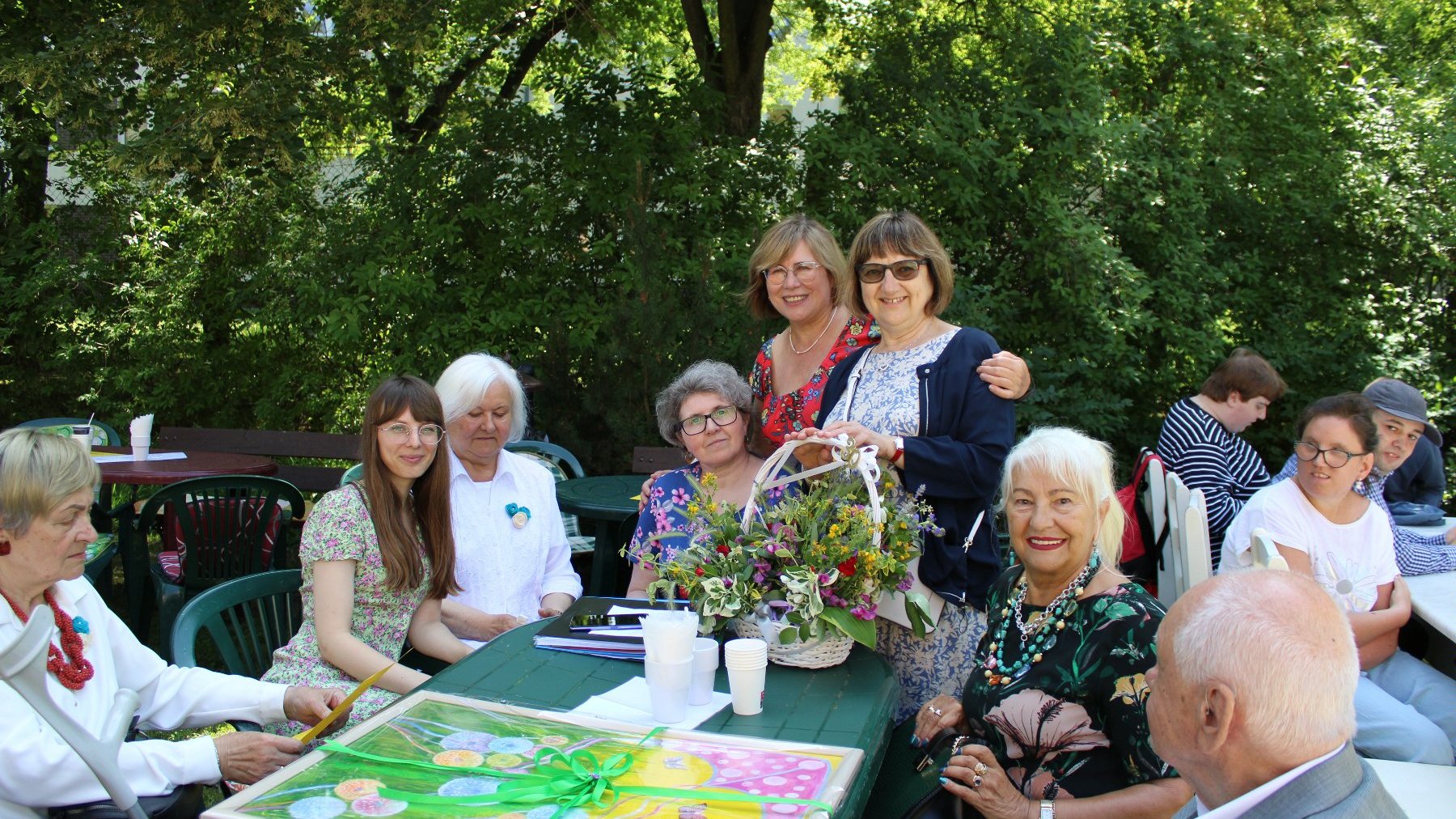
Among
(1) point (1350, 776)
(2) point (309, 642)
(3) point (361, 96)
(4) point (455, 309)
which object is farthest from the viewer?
(3) point (361, 96)

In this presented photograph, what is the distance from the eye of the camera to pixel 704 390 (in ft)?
10.0

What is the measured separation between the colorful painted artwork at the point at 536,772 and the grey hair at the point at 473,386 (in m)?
1.47

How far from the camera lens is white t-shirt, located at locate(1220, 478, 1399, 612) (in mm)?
3494

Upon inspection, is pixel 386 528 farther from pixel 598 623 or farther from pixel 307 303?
pixel 307 303

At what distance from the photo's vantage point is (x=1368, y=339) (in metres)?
7.77

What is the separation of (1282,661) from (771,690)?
104cm

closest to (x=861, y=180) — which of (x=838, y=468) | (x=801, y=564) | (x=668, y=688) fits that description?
(x=838, y=468)

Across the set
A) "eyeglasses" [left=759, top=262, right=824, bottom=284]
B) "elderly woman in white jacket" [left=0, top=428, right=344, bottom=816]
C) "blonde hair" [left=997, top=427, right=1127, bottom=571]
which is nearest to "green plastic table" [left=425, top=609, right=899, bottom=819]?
"elderly woman in white jacket" [left=0, top=428, right=344, bottom=816]

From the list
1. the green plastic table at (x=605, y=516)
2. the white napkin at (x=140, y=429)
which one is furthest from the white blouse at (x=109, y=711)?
the white napkin at (x=140, y=429)

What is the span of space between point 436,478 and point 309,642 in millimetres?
533

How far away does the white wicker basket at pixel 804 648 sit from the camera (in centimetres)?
229

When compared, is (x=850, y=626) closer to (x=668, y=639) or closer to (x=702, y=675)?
(x=702, y=675)

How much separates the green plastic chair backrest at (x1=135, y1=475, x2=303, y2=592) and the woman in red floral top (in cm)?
239

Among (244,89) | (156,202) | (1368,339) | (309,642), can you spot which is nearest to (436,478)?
(309,642)
